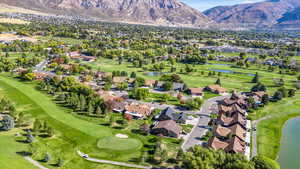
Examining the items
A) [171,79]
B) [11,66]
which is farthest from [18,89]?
[171,79]

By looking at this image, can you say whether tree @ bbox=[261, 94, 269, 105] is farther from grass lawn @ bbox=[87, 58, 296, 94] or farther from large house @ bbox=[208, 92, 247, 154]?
grass lawn @ bbox=[87, 58, 296, 94]

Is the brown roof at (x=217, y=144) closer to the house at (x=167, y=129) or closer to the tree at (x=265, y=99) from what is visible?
the house at (x=167, y=129)

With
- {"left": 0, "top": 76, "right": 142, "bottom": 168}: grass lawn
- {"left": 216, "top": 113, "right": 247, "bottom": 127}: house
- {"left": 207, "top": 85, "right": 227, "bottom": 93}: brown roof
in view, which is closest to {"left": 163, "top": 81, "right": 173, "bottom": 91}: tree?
{"left": 207, "top": 85, "right": 227, "bottom": 93}: brown roof

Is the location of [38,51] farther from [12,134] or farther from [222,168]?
[222,168]

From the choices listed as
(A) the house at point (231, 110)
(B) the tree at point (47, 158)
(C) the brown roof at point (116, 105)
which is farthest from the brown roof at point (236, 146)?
(B) the tree at point (47, 158)

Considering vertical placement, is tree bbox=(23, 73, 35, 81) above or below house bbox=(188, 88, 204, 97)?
above

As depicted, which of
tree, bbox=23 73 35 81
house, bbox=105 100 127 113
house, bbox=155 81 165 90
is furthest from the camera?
tree, bbox=23 73 35 81

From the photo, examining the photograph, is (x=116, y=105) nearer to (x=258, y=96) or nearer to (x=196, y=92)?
(x=196, y=92)
